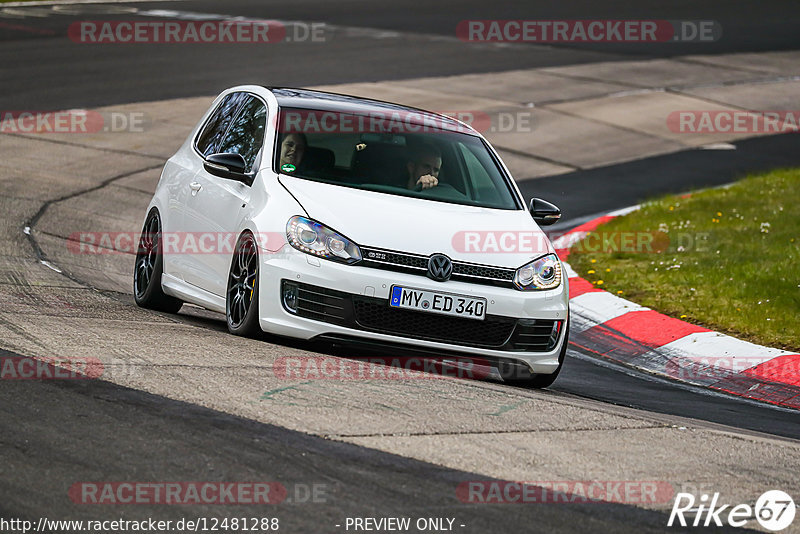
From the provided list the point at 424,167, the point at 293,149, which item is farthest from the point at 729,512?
the point at 293,149

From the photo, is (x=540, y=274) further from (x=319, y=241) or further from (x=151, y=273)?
(x=151, y=273)

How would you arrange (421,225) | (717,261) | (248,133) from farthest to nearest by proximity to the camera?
(717,261) < (248,133) < (421,225)

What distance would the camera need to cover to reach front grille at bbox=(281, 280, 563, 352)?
7.12 meters

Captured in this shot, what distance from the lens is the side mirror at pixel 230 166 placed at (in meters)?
7.90

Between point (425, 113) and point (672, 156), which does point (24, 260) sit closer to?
point (425, 113)

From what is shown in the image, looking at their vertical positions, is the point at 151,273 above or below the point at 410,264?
below

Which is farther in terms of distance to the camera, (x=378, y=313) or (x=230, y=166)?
(x=230, y=166)

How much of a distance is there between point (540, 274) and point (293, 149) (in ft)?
5.94

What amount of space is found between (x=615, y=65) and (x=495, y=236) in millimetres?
18976

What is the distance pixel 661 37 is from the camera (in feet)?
101

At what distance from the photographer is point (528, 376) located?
7766 mm

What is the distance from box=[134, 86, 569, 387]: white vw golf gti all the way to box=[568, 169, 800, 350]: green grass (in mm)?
2406

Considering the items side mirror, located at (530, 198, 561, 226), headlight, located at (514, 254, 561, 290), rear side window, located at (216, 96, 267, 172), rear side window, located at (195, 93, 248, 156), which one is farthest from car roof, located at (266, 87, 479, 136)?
headlight, located at (514, 254, 561, 290)

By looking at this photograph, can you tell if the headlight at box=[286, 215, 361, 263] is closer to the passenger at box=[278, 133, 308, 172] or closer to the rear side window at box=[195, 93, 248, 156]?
the passenger at box=[278, 133, 308, 172]
